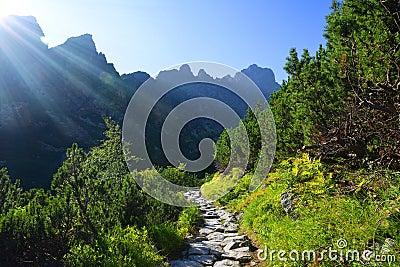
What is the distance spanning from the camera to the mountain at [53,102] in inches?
1806

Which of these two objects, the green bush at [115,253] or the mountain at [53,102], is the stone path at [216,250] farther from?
the mountain at [53,102]

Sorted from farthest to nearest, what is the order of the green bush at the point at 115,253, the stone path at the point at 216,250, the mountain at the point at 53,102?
1. the mountain at the point at 53,102
2. the stone path at the point at 216,250
3. the green bush at the point at 115,253

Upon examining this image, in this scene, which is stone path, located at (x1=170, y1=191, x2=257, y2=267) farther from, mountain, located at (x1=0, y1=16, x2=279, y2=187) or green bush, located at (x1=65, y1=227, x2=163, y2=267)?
mountain, located at (x1=0, y1=16, x2=279, y2=187)

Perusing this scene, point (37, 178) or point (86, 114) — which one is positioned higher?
point (86, 114)

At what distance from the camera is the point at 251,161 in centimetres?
1819

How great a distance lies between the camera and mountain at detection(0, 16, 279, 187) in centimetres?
4588

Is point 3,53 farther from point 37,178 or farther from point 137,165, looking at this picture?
point 137,165

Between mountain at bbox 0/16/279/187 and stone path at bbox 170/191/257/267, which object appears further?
mountain at bbox 0/16/279/187

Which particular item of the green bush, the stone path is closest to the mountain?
the stone path

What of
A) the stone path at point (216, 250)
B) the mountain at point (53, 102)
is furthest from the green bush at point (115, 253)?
the mountain at point (53, 102)

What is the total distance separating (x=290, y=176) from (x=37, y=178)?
40227 mm

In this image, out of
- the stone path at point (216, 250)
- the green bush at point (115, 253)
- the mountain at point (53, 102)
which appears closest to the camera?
the green bush at point (115, 253)

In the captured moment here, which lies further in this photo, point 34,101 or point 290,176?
point 34,101

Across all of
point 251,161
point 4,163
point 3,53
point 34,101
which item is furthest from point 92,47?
point 251,161
